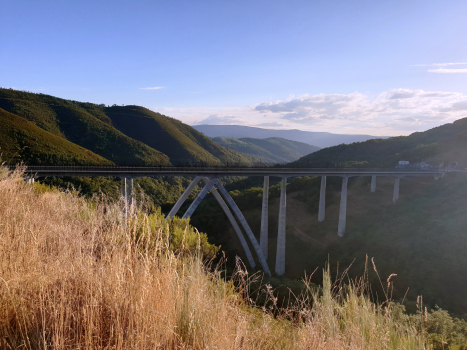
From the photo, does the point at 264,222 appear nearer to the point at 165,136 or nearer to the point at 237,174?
the point at 237,174

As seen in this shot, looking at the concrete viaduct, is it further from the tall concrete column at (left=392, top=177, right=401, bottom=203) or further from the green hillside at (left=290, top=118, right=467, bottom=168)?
the green hillside at (left=290, top=118, right=467, bottom=168)

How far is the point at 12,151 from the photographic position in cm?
4694

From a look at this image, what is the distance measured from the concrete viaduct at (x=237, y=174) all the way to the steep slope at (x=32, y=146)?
20295mm

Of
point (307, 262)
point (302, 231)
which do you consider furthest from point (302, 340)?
point (302, 231)

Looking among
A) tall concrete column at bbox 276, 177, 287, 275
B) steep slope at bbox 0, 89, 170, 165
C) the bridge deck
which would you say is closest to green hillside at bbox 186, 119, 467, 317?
tall concrete column at bbox 276, 177, 287, 275

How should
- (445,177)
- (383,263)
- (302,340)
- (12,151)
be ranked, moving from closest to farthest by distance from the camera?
(302,340) → (383,263) → (12,151) → (445,177)

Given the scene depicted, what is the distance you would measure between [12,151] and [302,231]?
56.4m

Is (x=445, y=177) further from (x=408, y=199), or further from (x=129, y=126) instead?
(x=129, y=126)

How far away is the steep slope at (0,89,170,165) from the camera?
7927 cm

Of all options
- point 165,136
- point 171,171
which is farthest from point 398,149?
point 171,171

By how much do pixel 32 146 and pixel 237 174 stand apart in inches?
1796

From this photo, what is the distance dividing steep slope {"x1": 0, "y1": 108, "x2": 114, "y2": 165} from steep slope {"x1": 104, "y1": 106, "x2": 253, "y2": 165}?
3600 cm

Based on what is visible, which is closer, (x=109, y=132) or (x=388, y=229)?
(x=388, y=229)

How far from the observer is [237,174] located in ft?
114
